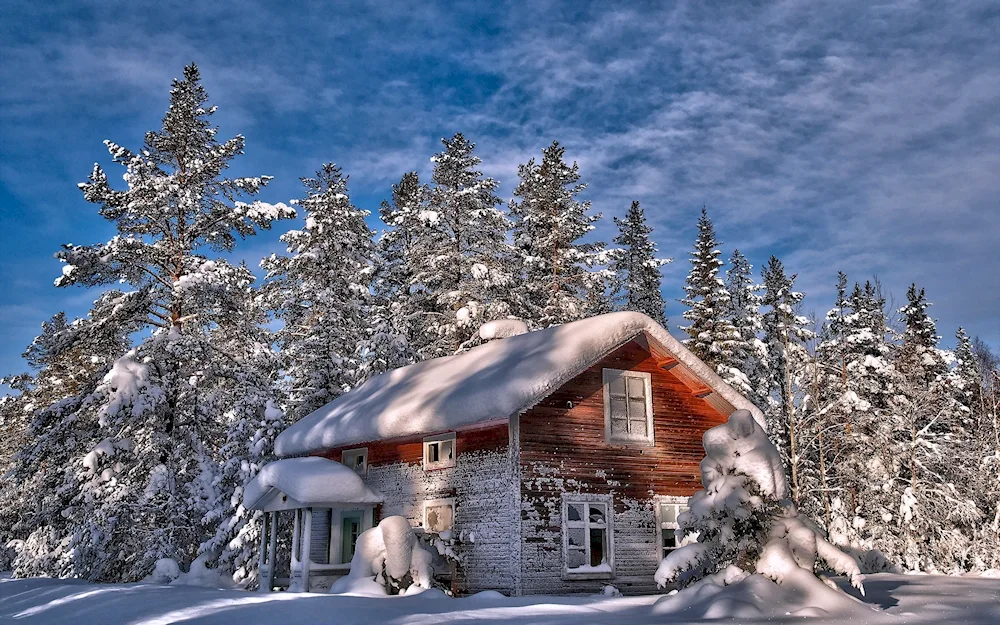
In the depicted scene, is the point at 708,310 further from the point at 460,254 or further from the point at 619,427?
the point at 619,427

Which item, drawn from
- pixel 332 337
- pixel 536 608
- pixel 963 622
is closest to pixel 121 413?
pixel 332 337

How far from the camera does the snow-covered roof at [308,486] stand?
758 inches

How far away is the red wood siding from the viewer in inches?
671

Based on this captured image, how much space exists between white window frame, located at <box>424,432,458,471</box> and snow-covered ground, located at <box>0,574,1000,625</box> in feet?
12.8

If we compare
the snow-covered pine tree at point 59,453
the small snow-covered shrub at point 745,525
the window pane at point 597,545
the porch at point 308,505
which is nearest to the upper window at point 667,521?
the window pane at point 597,545

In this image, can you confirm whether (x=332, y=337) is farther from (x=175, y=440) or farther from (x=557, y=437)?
(x=557, y=437)

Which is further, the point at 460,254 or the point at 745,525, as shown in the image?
the point at 460,254

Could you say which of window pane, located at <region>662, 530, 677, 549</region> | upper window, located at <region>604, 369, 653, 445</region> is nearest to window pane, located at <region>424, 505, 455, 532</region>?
upper window, located at <region>604, 369, 653, 445</region>

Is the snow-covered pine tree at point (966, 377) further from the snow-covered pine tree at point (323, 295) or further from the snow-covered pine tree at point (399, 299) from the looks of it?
the snow-covered pine tree at point (323, 295)

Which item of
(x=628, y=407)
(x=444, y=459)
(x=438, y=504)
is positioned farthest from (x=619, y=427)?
(x=438, y=504)

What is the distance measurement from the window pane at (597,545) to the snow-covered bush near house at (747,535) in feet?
16.1

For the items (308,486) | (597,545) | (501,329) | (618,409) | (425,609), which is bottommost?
(425,609)

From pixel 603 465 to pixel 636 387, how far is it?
92.7 inches

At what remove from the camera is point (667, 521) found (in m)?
19.1
